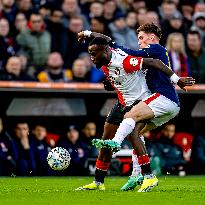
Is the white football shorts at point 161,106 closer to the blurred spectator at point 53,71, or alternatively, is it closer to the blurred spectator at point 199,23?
the blurred spectator at point 53,71

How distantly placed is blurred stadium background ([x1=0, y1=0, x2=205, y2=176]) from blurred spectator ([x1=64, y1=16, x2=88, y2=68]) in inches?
0.8

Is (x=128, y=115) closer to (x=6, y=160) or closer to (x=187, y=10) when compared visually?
(x=6, y=160)

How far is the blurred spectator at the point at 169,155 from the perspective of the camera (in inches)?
717

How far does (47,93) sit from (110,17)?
3.10m

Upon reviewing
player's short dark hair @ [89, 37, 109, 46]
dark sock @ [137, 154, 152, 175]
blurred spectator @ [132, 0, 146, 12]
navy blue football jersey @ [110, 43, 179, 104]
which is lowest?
dark sock @ [137, 154, 152, 175]

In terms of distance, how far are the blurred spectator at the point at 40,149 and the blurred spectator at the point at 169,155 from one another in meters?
2.39

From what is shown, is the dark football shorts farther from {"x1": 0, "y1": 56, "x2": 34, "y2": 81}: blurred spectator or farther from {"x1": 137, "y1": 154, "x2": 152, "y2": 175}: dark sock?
{"x1": 0, "y1": 56, "x2": 34, "y2": 81}: blurred spectator

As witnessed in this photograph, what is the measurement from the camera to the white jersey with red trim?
11383 mm

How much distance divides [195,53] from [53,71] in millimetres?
3610

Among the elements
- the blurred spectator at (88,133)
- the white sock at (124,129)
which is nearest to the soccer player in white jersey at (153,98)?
the white sock at (124,129)

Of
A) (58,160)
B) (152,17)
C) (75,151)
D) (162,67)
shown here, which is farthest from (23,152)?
(162,67)

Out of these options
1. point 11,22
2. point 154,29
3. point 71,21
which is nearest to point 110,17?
point 71,21

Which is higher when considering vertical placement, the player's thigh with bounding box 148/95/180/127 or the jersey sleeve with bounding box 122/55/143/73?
the jersey sleeve with bounding box 122/55/143/73

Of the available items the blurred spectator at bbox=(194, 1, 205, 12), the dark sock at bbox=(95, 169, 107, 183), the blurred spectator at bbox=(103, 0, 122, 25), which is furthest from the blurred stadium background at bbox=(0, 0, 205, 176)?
the dark sock at bbox=(95, 169, 107, 183)
